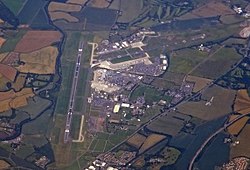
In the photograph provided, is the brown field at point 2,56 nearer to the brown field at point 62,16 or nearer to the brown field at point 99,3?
the brown field at point 62,16

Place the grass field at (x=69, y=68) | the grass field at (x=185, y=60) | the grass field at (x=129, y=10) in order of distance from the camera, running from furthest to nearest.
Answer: the grass field at (x=129, y=10), the grass field at (x=185, y=60), the grass field at (x=69, y=68)

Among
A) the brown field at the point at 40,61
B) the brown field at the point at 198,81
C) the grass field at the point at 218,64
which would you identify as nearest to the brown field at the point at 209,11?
the grass field at the point at 218,64

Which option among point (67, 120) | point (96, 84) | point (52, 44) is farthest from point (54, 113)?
point (52, 44)

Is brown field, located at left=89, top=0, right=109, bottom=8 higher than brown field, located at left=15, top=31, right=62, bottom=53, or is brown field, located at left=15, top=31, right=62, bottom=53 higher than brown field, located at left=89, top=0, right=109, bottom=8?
brown field, located at left=89, top=0, right=109, bottom=8

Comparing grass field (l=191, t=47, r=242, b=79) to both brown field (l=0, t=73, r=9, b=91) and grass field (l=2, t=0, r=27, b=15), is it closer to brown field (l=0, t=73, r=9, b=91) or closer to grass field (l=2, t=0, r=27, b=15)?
brown field (l=0, t=73, r=9, b=91)

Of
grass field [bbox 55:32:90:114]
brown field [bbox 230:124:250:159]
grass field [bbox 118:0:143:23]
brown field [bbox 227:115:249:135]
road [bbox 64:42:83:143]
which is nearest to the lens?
brown field [bbox 230:124:250:159]

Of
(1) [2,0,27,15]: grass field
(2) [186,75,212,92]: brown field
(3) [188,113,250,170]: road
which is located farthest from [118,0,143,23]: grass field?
(3) [188,113,250,170]: road
